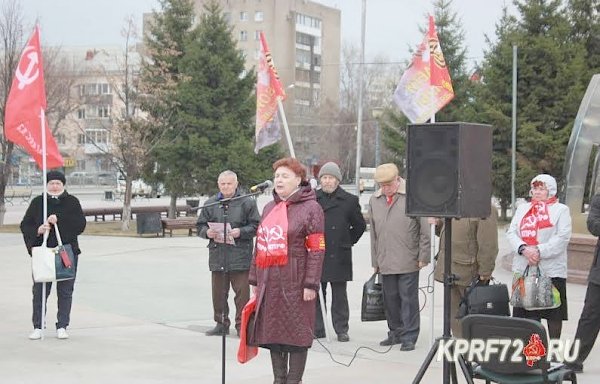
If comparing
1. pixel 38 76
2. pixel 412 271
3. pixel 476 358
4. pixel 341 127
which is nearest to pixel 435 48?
pixel 412 271

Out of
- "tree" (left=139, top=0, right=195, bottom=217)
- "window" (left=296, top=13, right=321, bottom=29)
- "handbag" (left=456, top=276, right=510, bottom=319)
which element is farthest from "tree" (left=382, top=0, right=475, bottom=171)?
"window" (left=296, top=13, right=321, bottom=29)

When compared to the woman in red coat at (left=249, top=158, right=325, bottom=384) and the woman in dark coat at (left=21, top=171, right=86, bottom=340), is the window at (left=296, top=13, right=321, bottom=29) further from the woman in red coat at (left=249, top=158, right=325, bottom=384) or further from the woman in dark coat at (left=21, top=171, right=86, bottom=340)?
the woman in red coat at (left=249, top=158, right=325, bottom=384)

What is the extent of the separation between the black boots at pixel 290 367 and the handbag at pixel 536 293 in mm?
2421

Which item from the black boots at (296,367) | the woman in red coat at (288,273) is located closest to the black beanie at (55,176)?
the woman in red coat at (288,273)

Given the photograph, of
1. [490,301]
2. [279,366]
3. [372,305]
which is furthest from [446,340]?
[372,305]

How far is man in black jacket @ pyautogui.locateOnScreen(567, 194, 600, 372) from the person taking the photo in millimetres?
7953

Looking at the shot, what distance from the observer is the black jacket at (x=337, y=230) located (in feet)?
32.6

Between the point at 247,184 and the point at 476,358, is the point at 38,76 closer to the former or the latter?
the point at 476,358

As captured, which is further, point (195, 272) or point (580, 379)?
point (195, 272)

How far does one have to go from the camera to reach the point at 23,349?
9.35 meters

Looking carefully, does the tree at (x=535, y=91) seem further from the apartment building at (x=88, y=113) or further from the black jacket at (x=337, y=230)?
the black jacket at (x=337, y=230)

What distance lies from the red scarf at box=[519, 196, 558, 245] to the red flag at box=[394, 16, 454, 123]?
4058mm

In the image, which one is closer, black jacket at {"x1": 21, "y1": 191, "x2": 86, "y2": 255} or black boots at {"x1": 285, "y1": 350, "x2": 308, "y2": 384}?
black boots at {"x1": 285, "y1": 350, "x2": 308, "y2": 384}

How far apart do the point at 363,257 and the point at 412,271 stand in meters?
11.0
